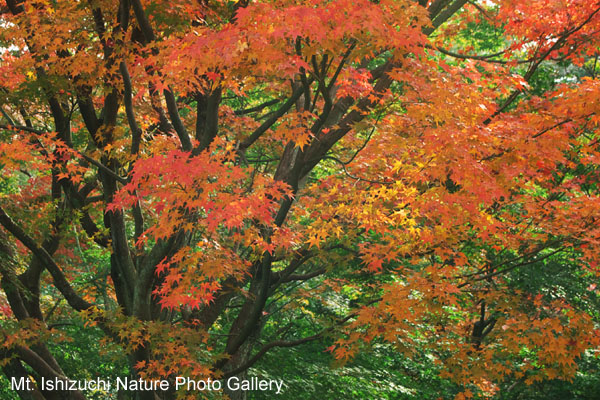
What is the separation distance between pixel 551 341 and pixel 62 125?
6.18m

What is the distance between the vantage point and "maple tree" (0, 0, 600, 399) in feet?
15.1

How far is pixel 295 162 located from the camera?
565 cm

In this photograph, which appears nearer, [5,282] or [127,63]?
[127,63]

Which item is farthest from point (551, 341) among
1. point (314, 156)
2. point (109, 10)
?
point (109, 10)

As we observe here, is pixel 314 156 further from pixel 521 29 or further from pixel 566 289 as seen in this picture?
pixel 566 289

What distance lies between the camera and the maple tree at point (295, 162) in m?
4.59

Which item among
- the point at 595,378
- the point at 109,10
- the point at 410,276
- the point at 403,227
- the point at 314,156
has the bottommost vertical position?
the point at 595,378

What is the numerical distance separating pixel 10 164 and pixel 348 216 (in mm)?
4027

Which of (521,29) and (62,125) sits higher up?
(521,29)

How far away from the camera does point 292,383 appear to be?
970cm

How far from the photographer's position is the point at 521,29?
6258 mm

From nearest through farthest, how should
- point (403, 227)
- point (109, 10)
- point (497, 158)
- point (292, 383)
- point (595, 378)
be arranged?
1. point (497, 158)
2. point (109, 10)
3. point (403, 227)
4. point (595, 378)
5. point (292, 383)

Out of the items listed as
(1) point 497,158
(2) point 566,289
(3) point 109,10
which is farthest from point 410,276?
(3) point 109,10

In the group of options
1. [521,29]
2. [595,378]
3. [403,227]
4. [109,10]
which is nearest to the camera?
[109,10]
